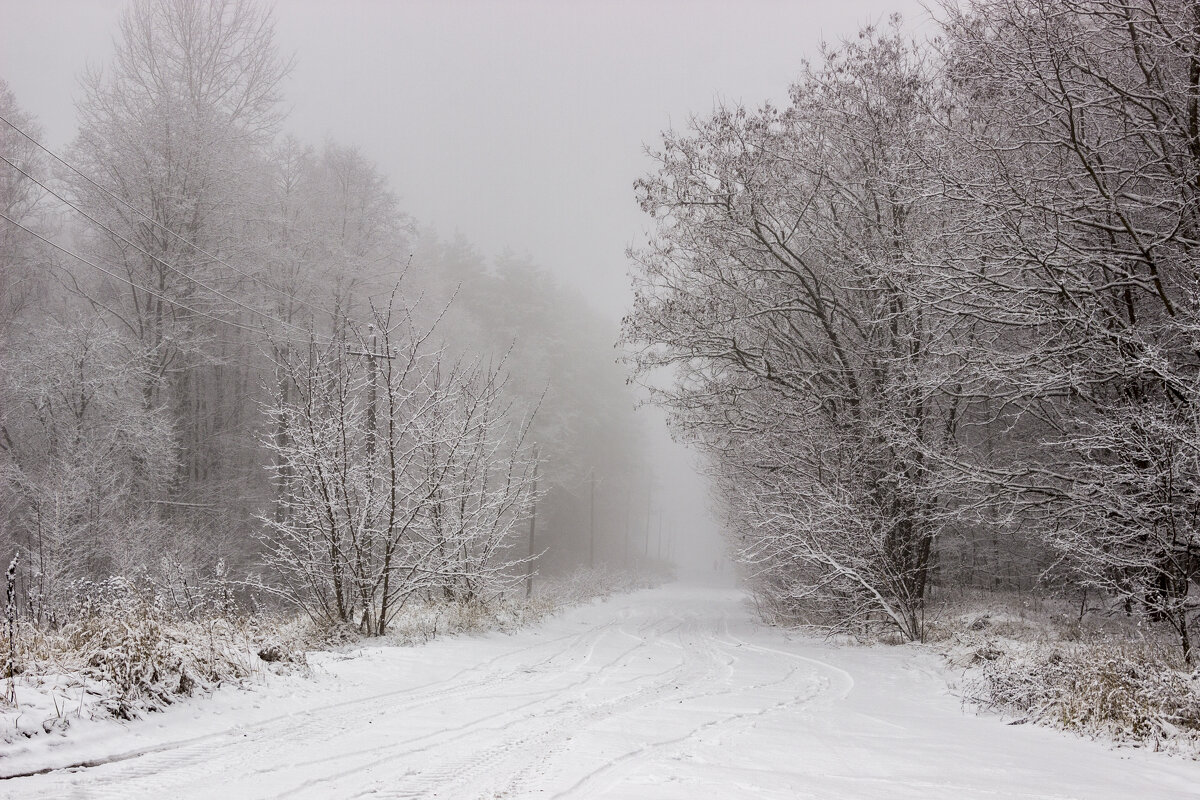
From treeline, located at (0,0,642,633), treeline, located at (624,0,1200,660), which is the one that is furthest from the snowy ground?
treeline, located at (624,0,1200,660)

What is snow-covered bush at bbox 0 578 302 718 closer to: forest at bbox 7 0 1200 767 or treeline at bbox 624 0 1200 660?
forest at bbox 7 0 1200 767

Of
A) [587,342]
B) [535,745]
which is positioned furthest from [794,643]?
[587,342]

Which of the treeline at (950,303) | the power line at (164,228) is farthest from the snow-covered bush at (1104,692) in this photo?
the power line at (164,228)

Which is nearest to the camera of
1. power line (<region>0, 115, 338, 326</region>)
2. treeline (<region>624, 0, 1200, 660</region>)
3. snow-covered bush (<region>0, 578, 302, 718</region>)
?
snow-covered bush (<region>0, 578, 302, 718</region>)

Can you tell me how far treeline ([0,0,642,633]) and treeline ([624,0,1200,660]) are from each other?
15.1ft

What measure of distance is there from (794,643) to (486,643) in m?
5.48

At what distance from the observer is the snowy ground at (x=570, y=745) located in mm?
3168

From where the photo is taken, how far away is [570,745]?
3975 millimetres

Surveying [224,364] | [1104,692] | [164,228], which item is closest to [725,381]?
[1104,692]

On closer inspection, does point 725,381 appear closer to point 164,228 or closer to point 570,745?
point 570,745

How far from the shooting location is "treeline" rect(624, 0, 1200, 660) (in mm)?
7500

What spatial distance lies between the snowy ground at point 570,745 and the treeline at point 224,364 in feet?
6.55

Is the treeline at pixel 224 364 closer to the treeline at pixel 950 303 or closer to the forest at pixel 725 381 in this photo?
the forest at pixel 725 381

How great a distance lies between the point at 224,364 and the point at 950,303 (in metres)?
17.7
